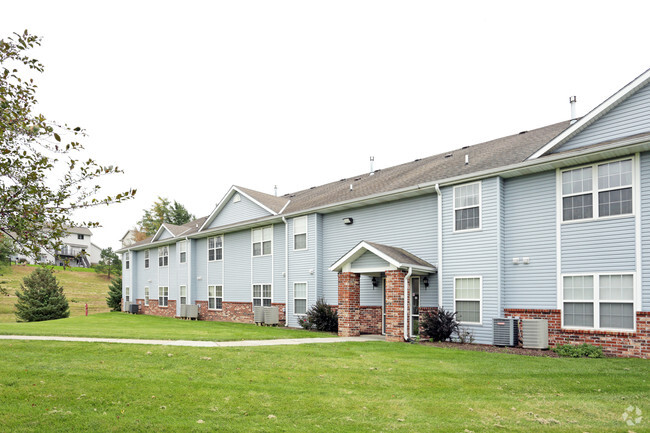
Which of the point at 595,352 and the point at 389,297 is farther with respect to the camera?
the point at 389,297

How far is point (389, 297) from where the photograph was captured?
14789 millimetres

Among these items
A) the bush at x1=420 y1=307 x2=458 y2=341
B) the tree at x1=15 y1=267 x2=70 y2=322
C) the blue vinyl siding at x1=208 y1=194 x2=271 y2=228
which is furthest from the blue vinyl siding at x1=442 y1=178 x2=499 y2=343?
the tree at x1=15 y1=267 x2=70 y2=322

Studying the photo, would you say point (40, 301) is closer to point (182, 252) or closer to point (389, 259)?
point (182, 252)

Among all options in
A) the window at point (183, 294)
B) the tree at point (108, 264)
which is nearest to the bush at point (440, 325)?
the window at point (183, 294)

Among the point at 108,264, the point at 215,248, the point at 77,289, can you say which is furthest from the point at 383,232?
the point at 108,264

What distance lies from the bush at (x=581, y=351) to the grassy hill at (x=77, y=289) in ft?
124

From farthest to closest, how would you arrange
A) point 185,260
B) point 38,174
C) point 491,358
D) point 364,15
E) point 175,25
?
point 185,260, point 364,15, point 491,358, point 175,25, point 38,174

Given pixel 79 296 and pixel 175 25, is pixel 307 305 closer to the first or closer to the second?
pixel 175 25

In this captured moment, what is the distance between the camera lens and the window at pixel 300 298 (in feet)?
66.2

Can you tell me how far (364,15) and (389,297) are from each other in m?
8.32

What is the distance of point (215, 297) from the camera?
26141 mm

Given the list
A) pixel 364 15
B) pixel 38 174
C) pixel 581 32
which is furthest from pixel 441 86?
pixel 38 174

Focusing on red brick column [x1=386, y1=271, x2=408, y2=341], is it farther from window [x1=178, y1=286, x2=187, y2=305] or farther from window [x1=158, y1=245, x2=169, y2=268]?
window [x1=158, y1=245, x2=169, y2=268]

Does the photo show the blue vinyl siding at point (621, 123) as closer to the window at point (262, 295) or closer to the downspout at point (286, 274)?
the downspout at point (286, 274)
